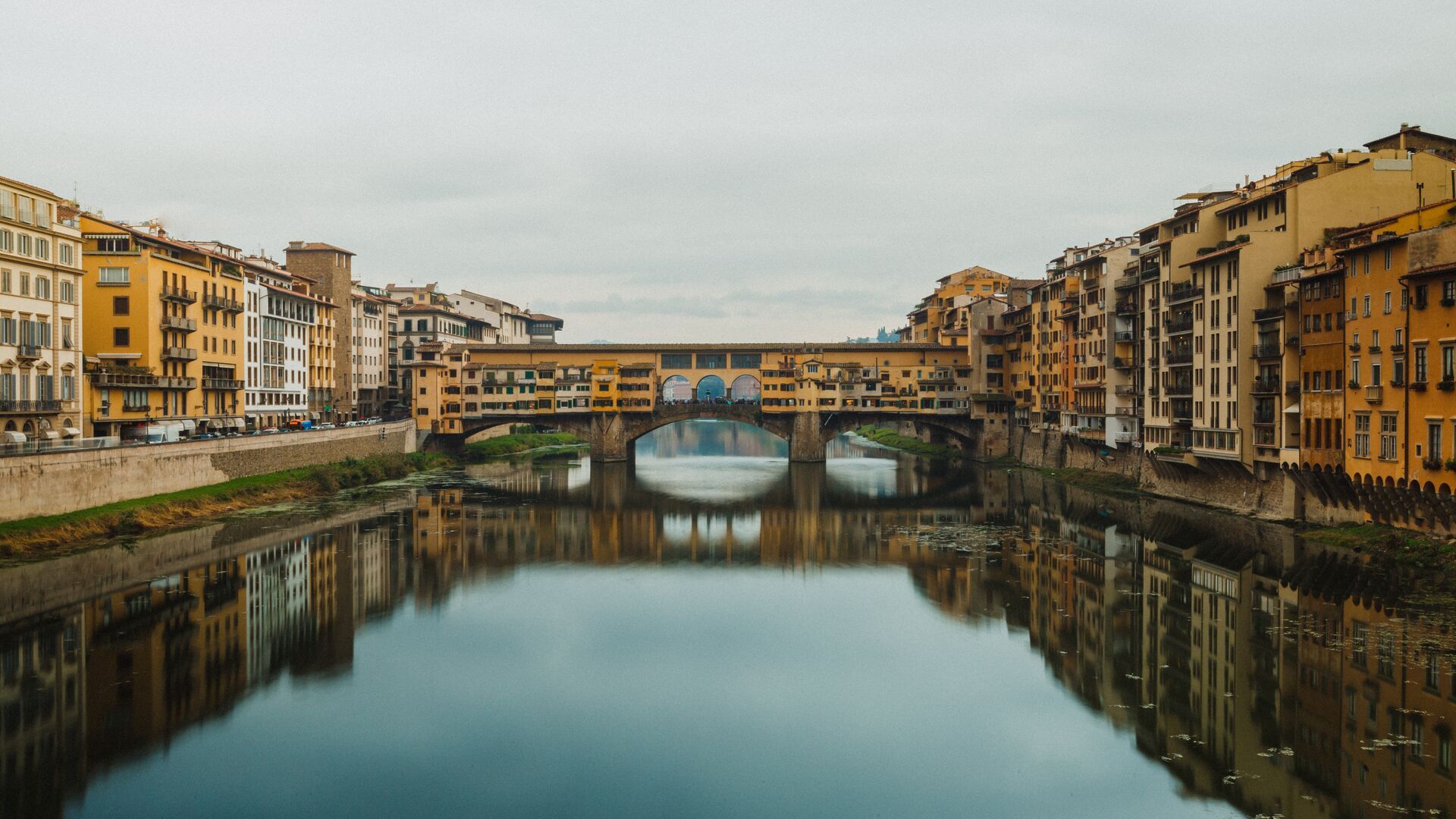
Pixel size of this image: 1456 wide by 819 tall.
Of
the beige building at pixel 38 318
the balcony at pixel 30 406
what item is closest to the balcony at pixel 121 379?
the beige building at pixel 38 318

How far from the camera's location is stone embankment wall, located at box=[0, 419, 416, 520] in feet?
113

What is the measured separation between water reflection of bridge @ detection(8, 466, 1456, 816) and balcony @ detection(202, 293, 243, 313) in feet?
49.4

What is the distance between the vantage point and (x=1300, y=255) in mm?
40812

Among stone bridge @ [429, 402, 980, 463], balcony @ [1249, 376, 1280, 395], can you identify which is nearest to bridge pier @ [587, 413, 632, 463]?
stone bridge @ [429, 402, 980, 463]

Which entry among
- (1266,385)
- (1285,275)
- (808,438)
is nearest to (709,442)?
(808,438)

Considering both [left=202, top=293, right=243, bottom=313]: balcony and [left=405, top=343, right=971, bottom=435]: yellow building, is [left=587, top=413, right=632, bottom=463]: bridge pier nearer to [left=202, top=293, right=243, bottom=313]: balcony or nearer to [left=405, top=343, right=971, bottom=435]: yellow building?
[left=405, top=343, right=971, bottom=435]: yellow building

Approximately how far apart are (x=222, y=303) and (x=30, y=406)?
17950mm

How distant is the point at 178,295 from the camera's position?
52.1 metres

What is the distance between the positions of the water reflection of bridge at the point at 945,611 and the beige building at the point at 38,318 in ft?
26.0

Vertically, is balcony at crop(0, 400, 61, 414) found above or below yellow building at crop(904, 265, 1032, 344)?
below

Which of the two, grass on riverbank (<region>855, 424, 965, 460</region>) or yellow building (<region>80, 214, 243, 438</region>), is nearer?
yellow building (<region>80, 214, 243, 438</region>)

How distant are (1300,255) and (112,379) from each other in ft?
158

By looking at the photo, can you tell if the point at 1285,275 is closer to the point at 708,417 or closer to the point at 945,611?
the point at 945,611

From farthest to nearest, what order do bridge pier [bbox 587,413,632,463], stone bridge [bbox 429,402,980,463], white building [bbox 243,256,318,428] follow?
1. bridge pier [bbox 587,413,632,463]
2. stone bridge [bbox 429,402,980,463]
3. white building [bbox 243,256,318,428]
